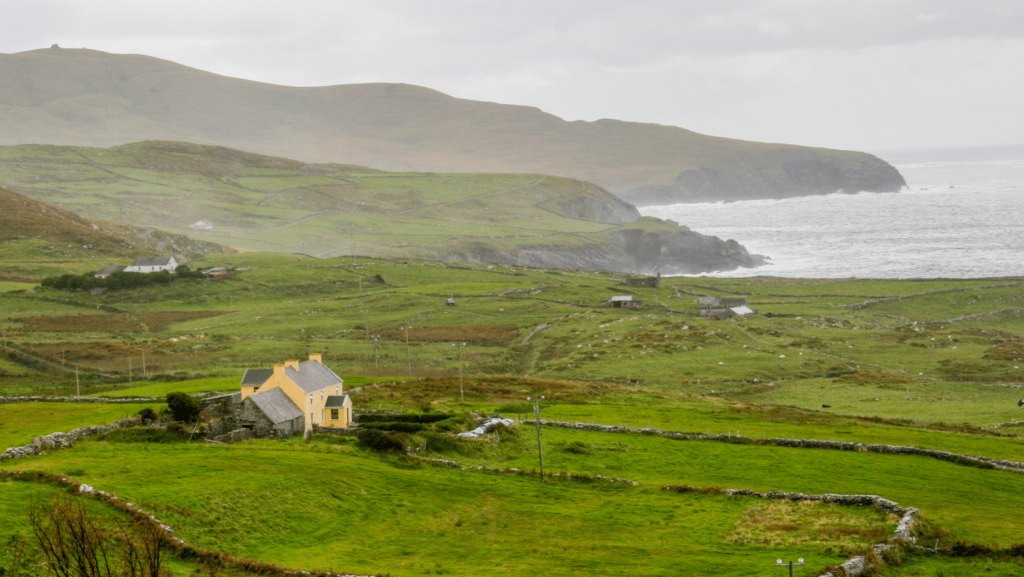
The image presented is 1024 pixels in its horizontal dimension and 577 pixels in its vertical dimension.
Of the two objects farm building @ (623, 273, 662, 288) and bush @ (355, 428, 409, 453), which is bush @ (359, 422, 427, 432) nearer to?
bush @ (355, 428, 409, 453)

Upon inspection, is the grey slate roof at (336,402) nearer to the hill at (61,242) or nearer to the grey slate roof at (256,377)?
the grey slate roof at (256,377)

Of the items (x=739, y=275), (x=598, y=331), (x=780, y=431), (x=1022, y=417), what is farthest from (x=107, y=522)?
(x=739, y=275)

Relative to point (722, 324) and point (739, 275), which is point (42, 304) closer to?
point (722, 324)

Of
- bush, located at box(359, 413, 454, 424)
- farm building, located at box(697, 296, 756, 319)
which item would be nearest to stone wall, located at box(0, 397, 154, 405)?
bush, located at box(359, 413, 454, 424)

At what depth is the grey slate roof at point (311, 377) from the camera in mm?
47562

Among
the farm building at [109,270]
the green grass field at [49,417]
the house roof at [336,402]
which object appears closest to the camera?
the green grass field at [49,417]

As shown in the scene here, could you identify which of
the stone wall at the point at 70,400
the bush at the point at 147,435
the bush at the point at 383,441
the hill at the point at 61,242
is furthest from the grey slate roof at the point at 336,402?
the hill at the point at 61,242

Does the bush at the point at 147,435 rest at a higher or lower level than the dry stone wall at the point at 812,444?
higher

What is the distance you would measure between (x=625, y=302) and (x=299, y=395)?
258ft

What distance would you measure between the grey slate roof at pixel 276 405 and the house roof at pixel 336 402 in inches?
92.9

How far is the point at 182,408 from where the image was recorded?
155ft

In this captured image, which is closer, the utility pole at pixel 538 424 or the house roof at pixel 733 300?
the utility pole at pixel 538 424

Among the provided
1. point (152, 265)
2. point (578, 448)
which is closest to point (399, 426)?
point (578, 448)

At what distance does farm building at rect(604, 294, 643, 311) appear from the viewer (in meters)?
119
